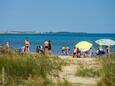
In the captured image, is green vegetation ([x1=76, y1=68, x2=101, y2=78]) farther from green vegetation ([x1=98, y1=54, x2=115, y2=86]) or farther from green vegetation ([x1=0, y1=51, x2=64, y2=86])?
green vegetation ([x1=98, y1=54, x2=115, y2=86])

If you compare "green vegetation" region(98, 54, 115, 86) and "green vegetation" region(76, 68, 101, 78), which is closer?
"green vegetation" region(98, 54, 115, 86)

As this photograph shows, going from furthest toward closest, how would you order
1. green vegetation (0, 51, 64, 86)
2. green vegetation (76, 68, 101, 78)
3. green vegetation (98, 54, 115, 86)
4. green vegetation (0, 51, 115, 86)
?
1. green vegetation (76, 68, 101, 78)
2. green vegetation (0, 51, 64, 86)
3. green vegetation (0, 51, 115, 86)
4. green vegetation (98, 54, 115, 86)

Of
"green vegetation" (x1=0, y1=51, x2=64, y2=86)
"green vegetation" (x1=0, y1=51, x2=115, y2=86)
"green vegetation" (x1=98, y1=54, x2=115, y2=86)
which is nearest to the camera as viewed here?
"green vegetation" (x1=98, y1=54, x2=115, y2=86)

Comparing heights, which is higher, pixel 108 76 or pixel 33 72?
pixel 108 76

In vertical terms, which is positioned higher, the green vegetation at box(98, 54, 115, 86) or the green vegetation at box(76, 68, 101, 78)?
the green vegetation at box(98, 54, 115, 86)

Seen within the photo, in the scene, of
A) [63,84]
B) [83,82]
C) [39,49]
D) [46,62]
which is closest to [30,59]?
[46,62]

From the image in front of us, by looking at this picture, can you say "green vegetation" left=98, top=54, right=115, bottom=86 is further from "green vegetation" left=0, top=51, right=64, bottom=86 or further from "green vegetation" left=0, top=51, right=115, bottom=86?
"green vegetation" left=0, top=51, right=64, bottom=86

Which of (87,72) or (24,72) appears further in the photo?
(87,72)

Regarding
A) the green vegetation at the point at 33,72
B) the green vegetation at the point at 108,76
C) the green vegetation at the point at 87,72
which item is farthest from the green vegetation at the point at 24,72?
the green vegetation at the point at 108,76

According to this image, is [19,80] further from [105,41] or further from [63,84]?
[105,41]

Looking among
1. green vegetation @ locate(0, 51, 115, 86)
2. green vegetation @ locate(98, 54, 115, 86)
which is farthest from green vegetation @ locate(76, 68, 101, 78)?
green vegetation @ locate(98, 54, 115, 86)

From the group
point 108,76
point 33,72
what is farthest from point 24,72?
point 108,76

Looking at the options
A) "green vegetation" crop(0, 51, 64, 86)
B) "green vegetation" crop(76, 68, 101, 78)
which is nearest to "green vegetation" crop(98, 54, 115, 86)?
"green vegetation" crop(0, 51, 64, 86)

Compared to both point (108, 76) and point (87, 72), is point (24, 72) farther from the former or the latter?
point (87, 72)
